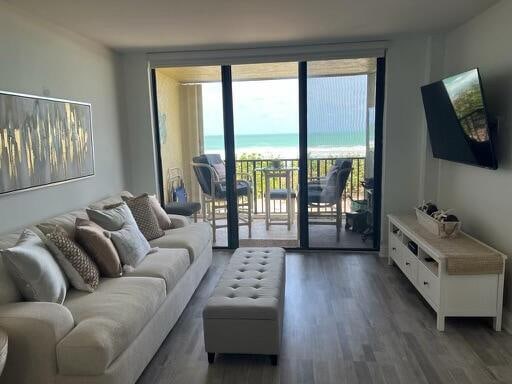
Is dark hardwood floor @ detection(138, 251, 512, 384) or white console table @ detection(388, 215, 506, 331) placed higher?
white console table @ detection(388, 215, 506, 331)

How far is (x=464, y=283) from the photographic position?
2680mm

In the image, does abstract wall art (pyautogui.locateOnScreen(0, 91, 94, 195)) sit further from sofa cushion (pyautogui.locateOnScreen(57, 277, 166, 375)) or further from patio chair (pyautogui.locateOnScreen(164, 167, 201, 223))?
patio chair (pyautogui.locateOnScreen(164, 167, 201, 223))

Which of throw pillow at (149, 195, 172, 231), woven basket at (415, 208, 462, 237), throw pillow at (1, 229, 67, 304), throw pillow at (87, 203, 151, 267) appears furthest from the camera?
throw pillow at (149, 195, 172, 231)

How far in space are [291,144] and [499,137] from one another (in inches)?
86.1

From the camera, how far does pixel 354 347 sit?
2.54 m

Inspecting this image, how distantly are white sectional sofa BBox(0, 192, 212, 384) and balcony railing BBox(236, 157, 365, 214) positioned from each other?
2.38 meters

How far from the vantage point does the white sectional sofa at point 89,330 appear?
182 centimetres

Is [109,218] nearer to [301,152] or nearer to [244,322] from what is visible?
[244,322]

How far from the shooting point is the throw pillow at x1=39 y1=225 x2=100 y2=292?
233 centimetres

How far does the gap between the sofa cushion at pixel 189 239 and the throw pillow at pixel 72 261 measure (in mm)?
941

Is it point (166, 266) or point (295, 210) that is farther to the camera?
point (295, 210)

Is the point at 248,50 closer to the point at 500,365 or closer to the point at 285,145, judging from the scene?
the point at 285,145

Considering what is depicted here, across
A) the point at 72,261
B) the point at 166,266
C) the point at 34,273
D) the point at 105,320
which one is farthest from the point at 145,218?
the point at 105,320

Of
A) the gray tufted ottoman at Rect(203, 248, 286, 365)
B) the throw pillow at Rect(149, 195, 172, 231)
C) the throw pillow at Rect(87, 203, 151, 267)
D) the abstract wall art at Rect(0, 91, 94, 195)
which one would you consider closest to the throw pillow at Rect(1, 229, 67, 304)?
the throw pillow at Rect(87, 203, 151, 267)
